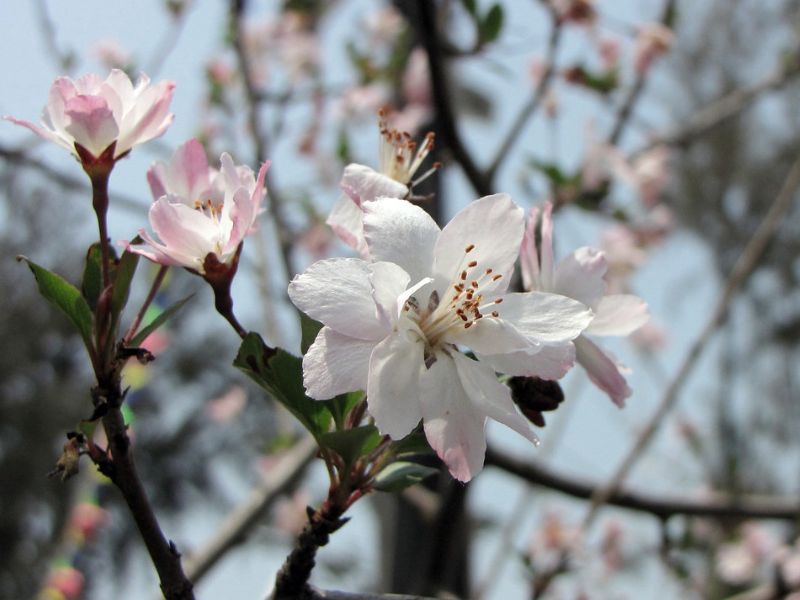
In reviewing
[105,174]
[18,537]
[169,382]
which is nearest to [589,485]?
[105,174]

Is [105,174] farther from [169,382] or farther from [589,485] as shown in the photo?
[169,382]

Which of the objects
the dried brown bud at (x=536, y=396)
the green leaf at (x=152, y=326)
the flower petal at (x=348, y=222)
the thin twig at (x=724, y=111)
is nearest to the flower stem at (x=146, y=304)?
the green leaf at (x=152, y=326)

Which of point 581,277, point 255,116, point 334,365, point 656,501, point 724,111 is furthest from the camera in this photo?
point 724,111

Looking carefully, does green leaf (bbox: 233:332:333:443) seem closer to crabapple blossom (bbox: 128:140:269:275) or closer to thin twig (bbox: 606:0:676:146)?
crabapple blossom (bbox: 128:140:269:275)

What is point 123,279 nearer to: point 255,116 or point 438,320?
point 438,320

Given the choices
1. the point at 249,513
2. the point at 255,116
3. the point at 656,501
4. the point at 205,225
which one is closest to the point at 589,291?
the point at 205,225

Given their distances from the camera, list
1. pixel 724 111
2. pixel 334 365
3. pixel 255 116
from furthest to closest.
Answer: pixel 724 111, pixel 255 116, pixel 334 365
